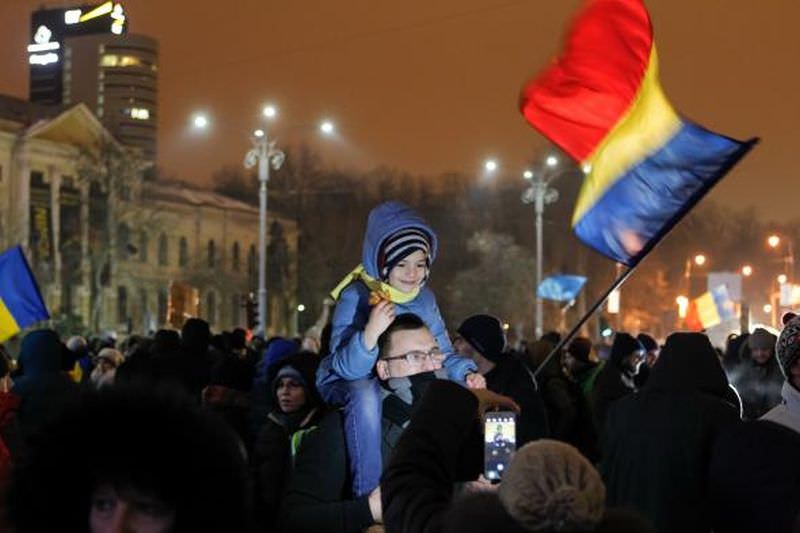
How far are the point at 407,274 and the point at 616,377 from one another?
6859mm

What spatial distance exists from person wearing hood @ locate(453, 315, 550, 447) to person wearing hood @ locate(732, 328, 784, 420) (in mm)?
3009

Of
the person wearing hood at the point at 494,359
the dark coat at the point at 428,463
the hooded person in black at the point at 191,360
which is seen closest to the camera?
the dark coat at the point at 428,463

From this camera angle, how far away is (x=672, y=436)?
18.8ft

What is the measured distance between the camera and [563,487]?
302cm

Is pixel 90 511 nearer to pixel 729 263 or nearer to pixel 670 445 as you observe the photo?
pixel 670 445

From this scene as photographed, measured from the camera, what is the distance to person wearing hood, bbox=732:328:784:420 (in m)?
10.8

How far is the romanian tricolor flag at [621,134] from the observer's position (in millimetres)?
8133

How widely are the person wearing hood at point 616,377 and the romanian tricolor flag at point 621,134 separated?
7.47 ft

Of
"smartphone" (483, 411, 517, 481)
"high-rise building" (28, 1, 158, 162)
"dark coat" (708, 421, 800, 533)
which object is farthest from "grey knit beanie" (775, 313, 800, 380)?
"high-rise building" (28, 1, 158, 162)

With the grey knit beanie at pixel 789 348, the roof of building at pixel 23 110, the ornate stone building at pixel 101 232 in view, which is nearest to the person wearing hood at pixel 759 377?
the grey knit beanie at pixel 789 348

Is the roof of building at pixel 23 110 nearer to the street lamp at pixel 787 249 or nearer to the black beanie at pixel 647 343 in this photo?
the street lamp at pixel 787 249

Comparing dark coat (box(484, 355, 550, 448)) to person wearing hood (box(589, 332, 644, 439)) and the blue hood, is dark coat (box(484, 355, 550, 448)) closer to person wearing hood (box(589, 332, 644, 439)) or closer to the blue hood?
the blue hood

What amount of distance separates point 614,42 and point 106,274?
7071 centimetres

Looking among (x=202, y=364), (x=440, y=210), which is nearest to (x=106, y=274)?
(x=440, y=210)
